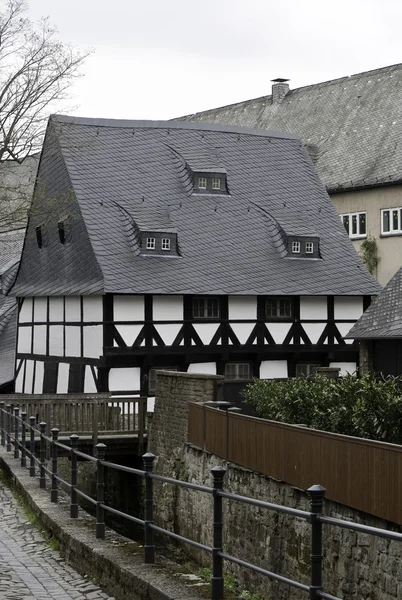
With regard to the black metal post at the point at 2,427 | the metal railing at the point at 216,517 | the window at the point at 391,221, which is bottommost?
the metal railing at the point at 216,517

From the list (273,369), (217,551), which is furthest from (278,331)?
(217,551)

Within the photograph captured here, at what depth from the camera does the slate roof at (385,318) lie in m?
23.0

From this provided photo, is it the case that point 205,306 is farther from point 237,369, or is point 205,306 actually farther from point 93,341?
point 93,341

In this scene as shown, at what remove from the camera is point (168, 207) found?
107 ft

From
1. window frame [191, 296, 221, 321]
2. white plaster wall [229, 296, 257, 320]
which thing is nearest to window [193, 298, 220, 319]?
window frame [191, 296, 221, 321]

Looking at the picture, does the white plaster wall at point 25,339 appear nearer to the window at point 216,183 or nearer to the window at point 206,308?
the window at point 206,308

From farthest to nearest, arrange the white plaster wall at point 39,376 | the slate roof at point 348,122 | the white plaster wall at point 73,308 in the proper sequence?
1. the slate roof at point 348,122
2. the white plaster wall at point 39,376
3. the white plaster wall at point 73,308

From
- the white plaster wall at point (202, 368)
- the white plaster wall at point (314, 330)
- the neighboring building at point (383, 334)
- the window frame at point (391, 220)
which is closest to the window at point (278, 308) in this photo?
the white plaster wall at point (314, 330)

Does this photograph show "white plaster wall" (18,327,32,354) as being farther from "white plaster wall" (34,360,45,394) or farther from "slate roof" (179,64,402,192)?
"slate roof" (179,64,402,192)

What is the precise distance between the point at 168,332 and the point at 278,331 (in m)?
3.31

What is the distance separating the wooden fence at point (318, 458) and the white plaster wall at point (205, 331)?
10.8 metres

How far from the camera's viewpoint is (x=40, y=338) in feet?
109

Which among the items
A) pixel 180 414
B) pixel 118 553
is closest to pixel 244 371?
pixel 180 414

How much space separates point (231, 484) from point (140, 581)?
966cm
